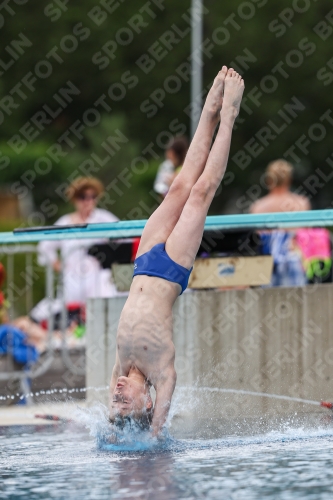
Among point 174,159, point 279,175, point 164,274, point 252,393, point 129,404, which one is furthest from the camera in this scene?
point 279,175

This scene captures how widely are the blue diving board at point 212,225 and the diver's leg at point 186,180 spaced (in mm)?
617

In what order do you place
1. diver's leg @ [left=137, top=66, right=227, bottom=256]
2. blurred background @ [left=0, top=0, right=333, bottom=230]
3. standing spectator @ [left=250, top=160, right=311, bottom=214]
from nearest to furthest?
1. diver's leg @ [left=137, top=66, right=227, bottom=256]
2. standing spectator @ [left=250, top=160, right=311, bottom=214]
3. blurred background @ [left=0, top=0, right=333, bottom=230]

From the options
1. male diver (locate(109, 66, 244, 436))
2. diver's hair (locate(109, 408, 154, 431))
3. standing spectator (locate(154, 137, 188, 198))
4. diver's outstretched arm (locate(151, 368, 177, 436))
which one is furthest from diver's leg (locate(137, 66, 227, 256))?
standing spectator (locate(154, 137, 188, 198))

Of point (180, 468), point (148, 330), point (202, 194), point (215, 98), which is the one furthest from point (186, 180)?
point (180, 468)

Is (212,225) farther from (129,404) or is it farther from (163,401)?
(129,404)

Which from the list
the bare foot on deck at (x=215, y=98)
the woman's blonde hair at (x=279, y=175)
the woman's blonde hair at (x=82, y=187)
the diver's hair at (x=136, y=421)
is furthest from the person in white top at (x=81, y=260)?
the diver's hair at (x=136, y=421)

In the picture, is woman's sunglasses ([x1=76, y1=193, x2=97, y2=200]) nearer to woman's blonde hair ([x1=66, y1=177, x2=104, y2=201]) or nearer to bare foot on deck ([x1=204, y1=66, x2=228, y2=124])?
woman's blonde hair ([x1=66, y1=177, x2=104, y2=201])

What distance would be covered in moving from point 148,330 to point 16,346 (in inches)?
151

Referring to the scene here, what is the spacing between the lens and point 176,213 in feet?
24.9

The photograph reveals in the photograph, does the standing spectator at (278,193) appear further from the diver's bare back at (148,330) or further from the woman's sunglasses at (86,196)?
the diver's bare back at (148,330)

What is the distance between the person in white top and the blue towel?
0.69 metres

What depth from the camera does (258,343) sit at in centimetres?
827

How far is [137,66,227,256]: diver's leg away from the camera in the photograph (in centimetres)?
748

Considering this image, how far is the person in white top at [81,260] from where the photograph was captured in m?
10.9
